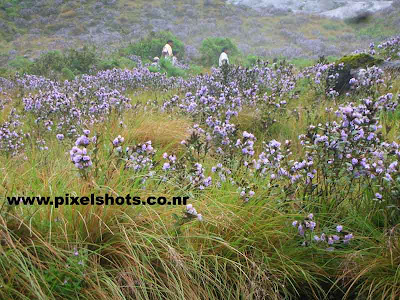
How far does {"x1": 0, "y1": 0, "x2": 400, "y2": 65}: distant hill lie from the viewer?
2138 centimetres

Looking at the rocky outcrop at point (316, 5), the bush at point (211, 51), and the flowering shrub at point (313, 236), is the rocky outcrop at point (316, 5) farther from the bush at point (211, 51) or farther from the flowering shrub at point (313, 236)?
the flowering shrub at point (313, 236)

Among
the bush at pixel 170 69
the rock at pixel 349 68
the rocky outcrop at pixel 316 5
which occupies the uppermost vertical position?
the rocky outcrop at pixel 316 5

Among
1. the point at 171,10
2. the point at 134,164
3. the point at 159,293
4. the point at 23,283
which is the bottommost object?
the point at 159,293

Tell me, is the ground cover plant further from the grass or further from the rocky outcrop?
the rocky outcrop

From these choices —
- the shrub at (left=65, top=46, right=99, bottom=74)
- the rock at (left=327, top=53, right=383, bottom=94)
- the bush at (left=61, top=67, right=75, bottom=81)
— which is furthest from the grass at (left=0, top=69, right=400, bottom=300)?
the shrub at (left=65, top=46, right=99, bottom=74)

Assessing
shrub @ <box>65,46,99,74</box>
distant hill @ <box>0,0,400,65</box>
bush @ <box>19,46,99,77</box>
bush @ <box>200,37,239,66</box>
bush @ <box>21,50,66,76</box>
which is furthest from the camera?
distant hill @ <box>0,0,400,65</box>

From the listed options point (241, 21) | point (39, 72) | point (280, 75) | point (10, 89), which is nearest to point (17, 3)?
point (241, 21)

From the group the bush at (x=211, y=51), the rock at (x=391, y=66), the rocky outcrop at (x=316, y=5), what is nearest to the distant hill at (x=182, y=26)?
the rocky outcrop at (x=316, y=5)

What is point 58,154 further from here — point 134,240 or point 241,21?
point 241,21

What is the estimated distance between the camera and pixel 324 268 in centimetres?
237

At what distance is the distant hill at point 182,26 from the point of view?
→ 21.4m

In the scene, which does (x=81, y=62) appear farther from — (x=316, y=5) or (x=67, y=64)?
(x=316, y=5)

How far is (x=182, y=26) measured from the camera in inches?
1038

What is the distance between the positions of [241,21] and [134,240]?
1109 inches
